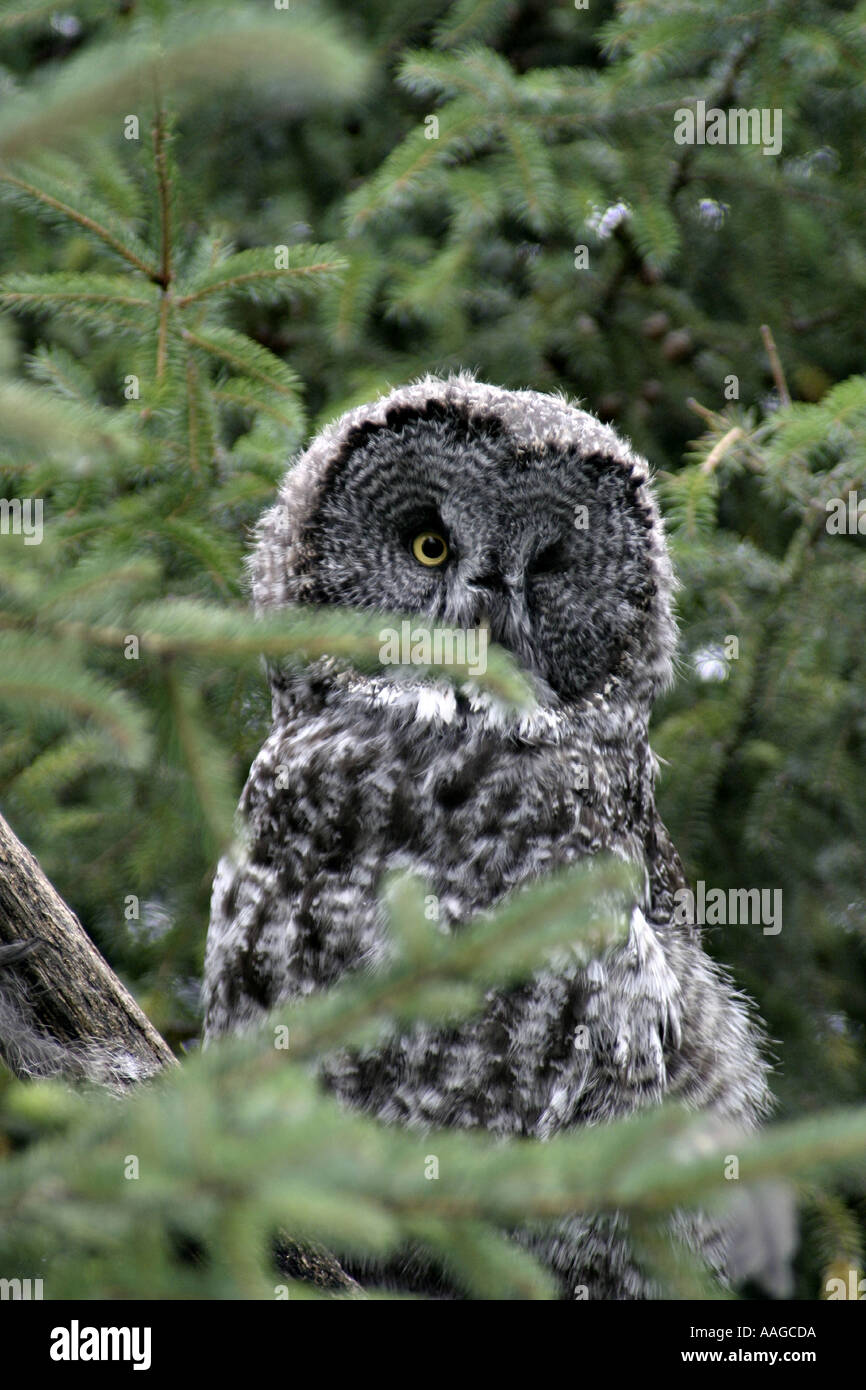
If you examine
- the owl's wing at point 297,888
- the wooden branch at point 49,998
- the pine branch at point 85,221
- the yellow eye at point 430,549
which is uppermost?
the pine branch at point 85,221

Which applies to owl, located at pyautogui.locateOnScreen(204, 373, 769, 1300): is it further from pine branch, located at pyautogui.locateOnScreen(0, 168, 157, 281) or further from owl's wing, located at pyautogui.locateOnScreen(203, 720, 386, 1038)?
pine branch, located at pyautogui.locateOnScreen(0, 168, 157, 281)

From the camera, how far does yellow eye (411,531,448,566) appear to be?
2.93 m

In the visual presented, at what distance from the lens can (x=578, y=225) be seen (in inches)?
A: 135

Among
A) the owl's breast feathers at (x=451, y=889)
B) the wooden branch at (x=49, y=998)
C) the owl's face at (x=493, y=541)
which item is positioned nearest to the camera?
the wooden branch at (x=49, y=998)

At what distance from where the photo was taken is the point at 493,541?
290 centimetres

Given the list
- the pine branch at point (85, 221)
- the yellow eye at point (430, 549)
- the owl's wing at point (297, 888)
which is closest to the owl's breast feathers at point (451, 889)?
the owl's wing at point (297, 888)

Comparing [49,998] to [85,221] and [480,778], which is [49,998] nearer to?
[480,778]

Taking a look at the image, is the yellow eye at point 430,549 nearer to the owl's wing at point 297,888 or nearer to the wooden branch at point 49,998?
the owl's wing at point 297,888

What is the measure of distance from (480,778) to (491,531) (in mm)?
548

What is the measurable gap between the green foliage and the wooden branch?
0.32 m

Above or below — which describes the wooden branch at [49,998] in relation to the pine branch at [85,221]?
below

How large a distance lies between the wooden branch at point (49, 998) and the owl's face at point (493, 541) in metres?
1.12

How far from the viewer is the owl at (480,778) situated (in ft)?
8.87

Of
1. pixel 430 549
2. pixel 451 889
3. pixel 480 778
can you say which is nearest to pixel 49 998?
pixel 451 889
